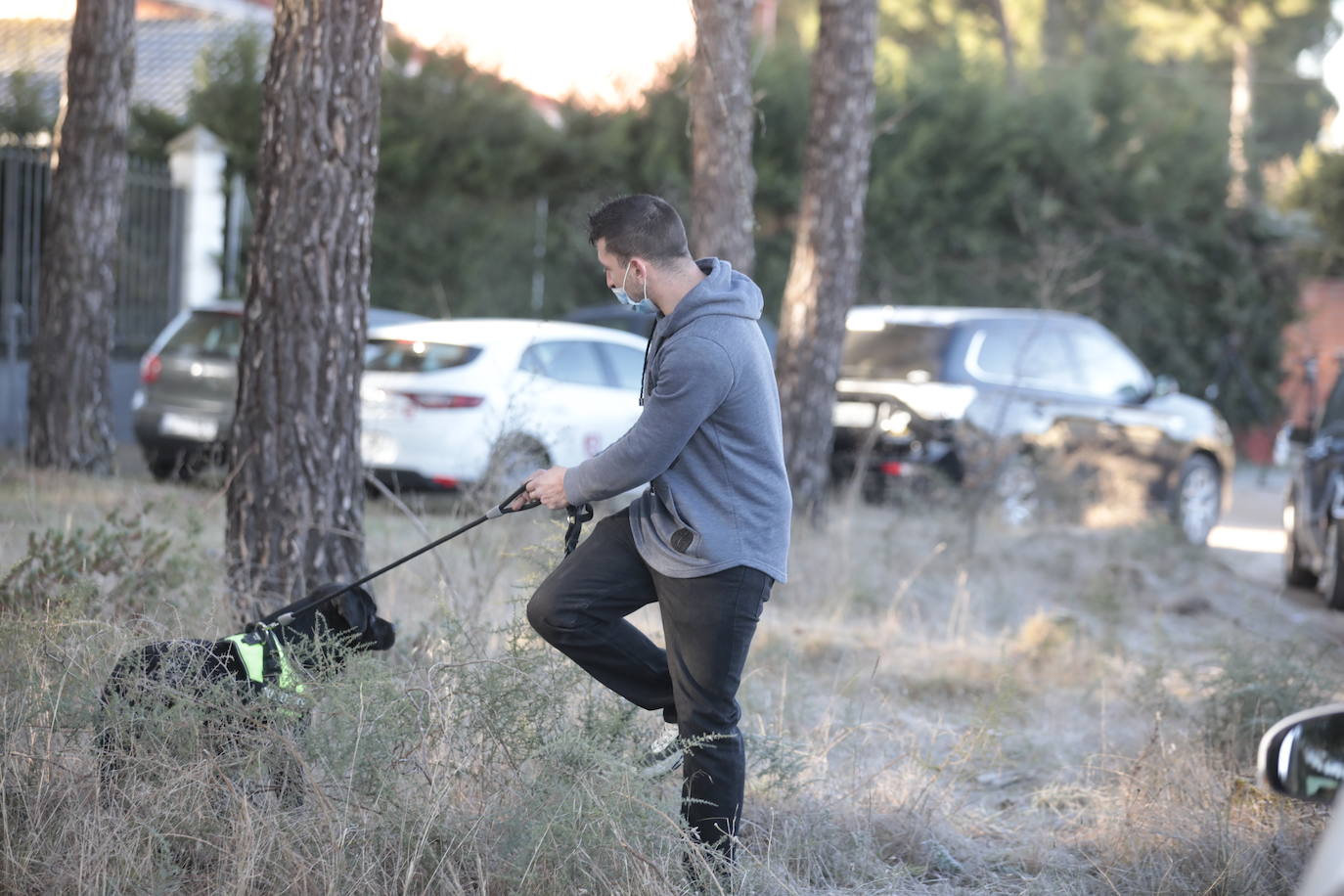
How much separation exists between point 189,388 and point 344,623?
7104 millimetres

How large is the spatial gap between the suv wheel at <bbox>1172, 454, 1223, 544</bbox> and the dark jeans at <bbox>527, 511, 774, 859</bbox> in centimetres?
925

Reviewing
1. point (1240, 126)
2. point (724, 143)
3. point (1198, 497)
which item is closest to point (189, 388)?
point (724, 143)

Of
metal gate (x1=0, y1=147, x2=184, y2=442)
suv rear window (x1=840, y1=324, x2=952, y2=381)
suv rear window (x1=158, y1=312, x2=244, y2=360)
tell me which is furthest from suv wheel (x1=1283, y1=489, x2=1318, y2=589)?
metal gate (x1=0, y1=147, x2=184, y2=442)

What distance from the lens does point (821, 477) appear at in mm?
10422

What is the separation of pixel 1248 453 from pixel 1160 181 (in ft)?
15.7

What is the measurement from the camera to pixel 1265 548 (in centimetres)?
1346

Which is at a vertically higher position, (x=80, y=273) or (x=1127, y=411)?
(x=80, y=273)

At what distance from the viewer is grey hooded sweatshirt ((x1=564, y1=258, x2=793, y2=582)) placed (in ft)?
12.2

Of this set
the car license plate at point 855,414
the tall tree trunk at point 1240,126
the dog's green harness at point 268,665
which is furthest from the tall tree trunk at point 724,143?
the tall tree trunk at point 1240,126

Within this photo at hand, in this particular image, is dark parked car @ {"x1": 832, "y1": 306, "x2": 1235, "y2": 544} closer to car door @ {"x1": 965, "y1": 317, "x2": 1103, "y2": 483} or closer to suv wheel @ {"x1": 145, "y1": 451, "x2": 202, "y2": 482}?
car door @ {"x1": 965, "y1": 317, "x2": 1103, "y2": 483}

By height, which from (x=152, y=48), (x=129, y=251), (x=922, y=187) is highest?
(x=152, y=48)

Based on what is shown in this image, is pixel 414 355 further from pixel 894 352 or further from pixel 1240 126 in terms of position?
pixel 1240 126

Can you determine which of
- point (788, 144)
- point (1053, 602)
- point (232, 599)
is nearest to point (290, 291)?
point (232, 599)

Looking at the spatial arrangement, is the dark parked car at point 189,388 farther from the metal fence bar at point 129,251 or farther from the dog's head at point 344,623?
the dog's head at point 344,623
